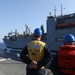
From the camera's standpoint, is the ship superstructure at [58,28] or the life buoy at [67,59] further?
the ship superstructure at [58,28]

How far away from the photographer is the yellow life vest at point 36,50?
4.46 meters

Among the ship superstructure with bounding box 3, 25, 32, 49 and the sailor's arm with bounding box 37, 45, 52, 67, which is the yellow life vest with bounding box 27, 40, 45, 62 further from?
the ship superstructure with bounding box 3, 25, 32, 49

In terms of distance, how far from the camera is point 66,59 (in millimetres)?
3471

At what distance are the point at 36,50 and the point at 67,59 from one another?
1135 mm

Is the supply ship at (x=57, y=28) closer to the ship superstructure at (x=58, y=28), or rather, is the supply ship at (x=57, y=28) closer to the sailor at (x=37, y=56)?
the ship superstructure at (x=58, y=28)

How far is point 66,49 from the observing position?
137 inches

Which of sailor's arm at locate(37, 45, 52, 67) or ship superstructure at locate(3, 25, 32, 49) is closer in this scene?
sailor's arm at locate(37, 45, 52, 67)

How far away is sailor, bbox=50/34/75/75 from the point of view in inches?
135

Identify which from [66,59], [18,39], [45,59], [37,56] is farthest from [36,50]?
[18,39]

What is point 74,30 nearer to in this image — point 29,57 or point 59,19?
point 59,19

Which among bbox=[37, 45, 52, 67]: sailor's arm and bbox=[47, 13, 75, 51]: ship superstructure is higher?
bbox=[47, 13, 75, 51]: ship superstructure

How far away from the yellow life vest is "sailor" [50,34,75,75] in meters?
0.78

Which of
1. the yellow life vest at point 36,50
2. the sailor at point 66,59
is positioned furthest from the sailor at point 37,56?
the sailor at point 66,59

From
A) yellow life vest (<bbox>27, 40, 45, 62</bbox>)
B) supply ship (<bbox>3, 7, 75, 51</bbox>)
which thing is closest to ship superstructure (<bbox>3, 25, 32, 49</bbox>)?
supply ship (<bbox>3, 7, 75, 51</bbox>)
